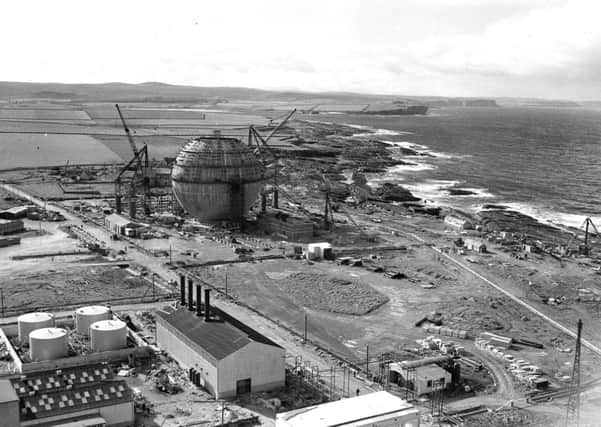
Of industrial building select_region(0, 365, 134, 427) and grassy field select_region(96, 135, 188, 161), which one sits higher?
grassy field select_region(96, 135, 188, 161)

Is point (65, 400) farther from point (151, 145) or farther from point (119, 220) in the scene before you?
point (151, 145)

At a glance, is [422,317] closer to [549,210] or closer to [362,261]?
[362,261]

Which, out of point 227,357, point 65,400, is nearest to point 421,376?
point 227,357

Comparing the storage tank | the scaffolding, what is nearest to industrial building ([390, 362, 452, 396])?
the scaffolding

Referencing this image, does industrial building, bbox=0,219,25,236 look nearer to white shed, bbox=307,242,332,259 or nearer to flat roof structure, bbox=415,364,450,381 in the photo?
white shed, bbox=307,242,332,259

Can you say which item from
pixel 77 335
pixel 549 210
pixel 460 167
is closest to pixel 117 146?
pixel 460 167

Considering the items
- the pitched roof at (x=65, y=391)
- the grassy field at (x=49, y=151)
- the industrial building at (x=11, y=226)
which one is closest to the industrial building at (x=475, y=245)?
the pitched roof at (x=65, y=391)
